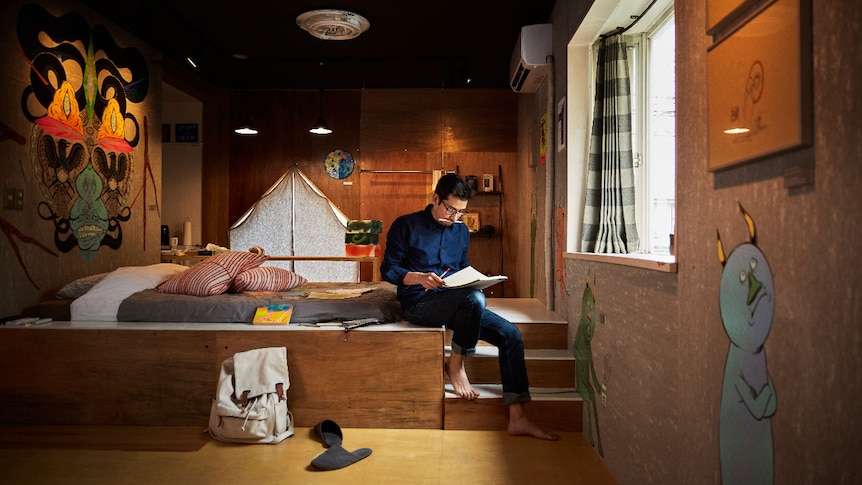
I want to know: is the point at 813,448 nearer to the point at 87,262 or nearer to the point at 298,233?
the point at 87,262

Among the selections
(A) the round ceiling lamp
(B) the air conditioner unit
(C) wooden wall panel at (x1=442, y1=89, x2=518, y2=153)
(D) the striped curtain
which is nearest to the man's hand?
(D) the striped curtain

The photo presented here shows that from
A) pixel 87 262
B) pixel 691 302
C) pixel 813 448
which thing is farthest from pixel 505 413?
pixel 87 262

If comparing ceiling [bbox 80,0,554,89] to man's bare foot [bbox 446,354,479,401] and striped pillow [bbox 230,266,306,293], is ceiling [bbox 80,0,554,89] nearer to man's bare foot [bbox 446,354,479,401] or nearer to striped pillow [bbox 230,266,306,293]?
striped pillow [bbox 230,266,306,293]

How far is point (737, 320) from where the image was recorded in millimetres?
1441

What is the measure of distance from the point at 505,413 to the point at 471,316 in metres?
0.55

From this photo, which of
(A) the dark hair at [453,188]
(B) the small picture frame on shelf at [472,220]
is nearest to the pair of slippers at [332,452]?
(A) the dark hair at [453,188]

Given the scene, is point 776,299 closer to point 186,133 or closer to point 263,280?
point 263,280

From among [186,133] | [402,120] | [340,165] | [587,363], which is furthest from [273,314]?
[186,133]

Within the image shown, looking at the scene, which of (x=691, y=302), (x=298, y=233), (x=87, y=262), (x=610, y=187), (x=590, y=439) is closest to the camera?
(x=691, y=302)

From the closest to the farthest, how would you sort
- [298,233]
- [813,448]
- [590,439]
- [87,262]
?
[813,448]
[590,439]
[87,262]
[298,233]

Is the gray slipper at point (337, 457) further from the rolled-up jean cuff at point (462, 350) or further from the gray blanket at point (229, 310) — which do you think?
the gray blanket at point (229, 310)

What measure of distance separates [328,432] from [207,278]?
132 centimetres

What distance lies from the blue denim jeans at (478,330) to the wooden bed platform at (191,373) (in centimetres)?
11

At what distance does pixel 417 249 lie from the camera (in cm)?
341
